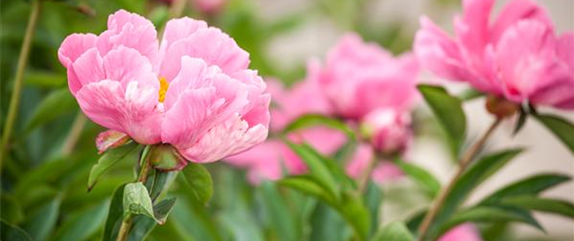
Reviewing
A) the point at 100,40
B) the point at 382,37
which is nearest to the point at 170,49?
the point at 100,40

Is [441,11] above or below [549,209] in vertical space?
above

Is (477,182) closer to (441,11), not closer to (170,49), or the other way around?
(170,49)

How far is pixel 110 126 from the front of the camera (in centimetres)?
31

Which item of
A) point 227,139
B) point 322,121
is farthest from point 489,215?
point 227,139

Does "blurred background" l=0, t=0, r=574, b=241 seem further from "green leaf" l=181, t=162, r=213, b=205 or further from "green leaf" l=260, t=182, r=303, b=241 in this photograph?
"green leaf" l=181, t=162, r=213, b=205

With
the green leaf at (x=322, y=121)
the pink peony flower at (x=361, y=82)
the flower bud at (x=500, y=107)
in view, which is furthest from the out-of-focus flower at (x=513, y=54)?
the pink peony flower at (x=361, y=82)

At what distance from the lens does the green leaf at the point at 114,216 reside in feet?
1.16

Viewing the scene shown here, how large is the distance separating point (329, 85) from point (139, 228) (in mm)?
335

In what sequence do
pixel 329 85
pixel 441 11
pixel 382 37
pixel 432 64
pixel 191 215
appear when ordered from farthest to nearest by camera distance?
pixel 441 11 < pixel 382 37 < pixel 329 85 < pixel 191 215 < pixel 432 64

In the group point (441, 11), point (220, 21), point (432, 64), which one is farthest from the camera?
point (441, 11)

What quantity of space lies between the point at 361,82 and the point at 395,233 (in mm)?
242

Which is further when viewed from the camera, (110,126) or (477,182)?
(477,182)

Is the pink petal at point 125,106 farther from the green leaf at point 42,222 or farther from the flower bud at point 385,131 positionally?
the flower bud at point 385,131

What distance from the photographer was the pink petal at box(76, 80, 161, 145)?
30 cm
